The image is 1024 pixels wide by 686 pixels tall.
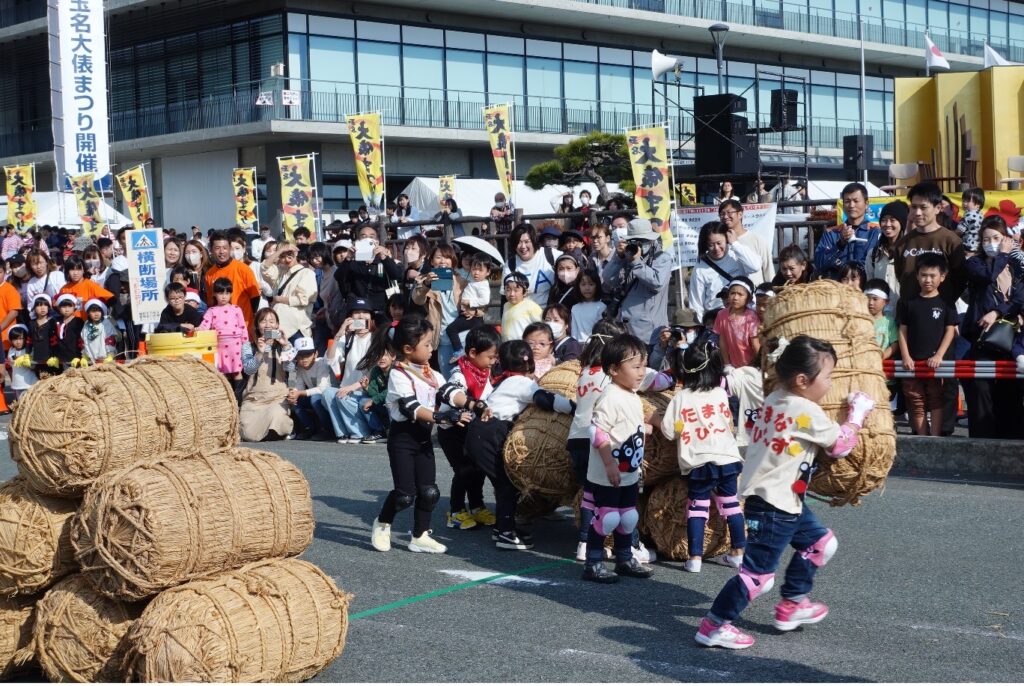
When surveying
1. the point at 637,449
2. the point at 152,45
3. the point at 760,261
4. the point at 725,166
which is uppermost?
the point at 152,45

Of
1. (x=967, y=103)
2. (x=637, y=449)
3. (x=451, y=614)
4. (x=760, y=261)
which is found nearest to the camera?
(x=451, y=614)

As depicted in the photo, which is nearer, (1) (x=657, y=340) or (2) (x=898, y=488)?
(2) (x=898, y=488)

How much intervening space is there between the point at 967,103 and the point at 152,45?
28179 millimetres

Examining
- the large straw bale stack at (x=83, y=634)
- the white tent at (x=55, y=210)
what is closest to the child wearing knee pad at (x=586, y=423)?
the large straw bale stack at (x=83, y=634)

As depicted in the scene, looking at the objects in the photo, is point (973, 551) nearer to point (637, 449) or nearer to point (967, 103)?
point (637, 449)

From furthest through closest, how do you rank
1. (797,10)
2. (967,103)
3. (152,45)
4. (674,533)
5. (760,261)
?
(797,10), (152,45), (967,103), (760,261), (674,533)

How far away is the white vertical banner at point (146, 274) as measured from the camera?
1552 centimetres

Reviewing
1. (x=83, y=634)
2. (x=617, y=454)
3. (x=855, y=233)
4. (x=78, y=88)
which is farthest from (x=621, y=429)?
(x=78, y=88)

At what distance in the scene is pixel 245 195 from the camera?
27.1 m

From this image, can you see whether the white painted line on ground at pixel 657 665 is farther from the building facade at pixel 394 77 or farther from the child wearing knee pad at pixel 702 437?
the building facade at pixel 394 77

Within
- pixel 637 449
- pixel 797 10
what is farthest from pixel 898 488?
pixel 797 10

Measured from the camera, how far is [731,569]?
24.6 ft

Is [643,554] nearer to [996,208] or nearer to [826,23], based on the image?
[996,208]

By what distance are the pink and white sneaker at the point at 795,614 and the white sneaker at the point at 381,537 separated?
2997mm
